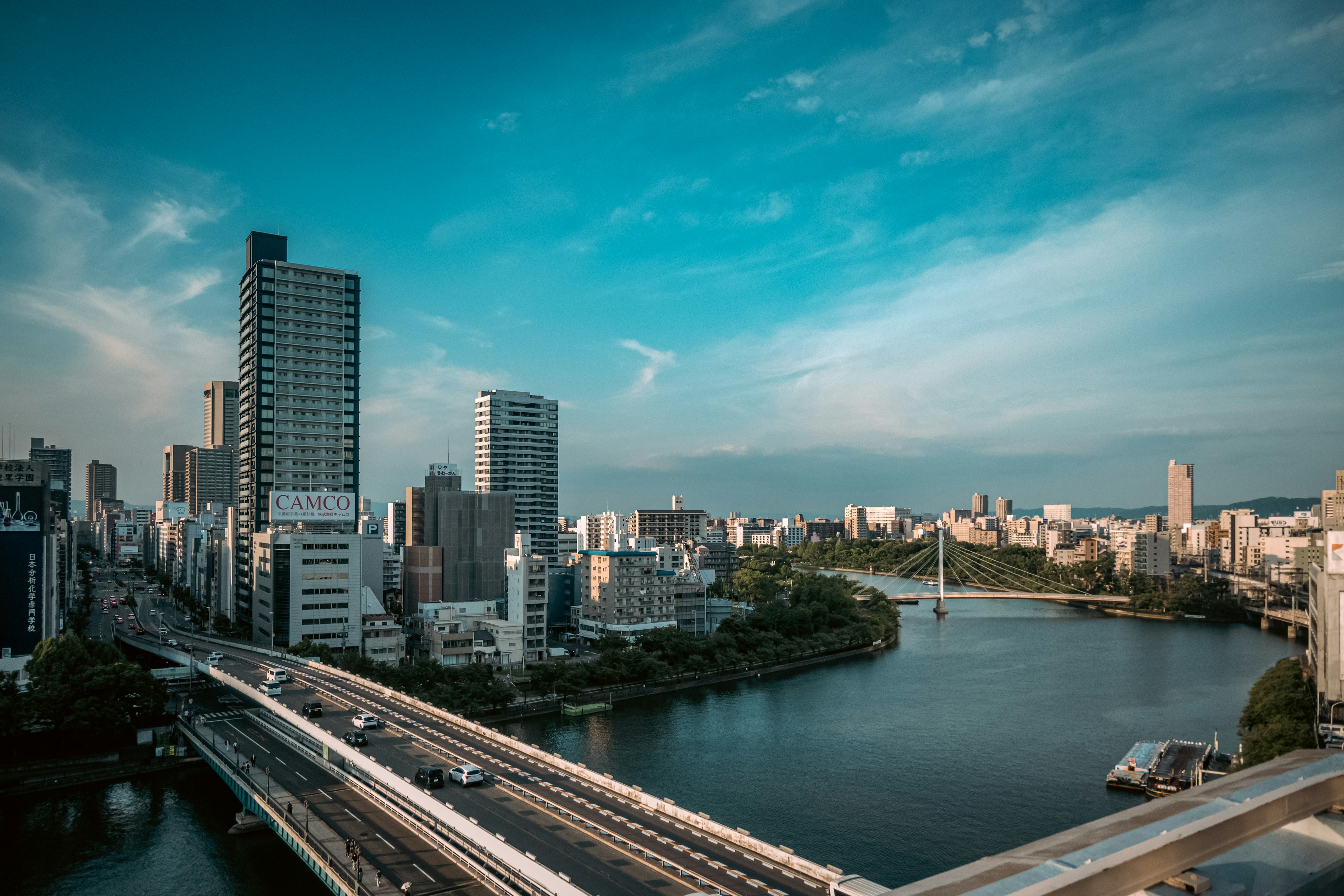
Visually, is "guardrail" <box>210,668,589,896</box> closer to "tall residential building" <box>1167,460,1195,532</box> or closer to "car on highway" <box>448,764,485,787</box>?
"car on highway" <box>448,764,485,787</box>

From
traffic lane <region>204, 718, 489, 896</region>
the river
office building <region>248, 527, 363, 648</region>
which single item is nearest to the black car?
traffic lane <region>204, 718, 489, 896</region>

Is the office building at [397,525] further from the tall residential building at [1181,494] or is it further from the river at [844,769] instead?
the tall residential building at [1181,494]

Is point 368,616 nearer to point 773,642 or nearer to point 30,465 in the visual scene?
point 30,465

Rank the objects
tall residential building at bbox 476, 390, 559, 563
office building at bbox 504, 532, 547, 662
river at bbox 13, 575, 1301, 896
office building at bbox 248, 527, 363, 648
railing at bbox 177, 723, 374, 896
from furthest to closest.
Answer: tall residential building at bbox 476, 390, 559, 563 → office building at bbox 504, 532, 547, 662 → office building at bbox 248, 527, 363, 648 → river at bbox 13, 575, 1301, 896 → railing at bbox 177, 723, 374, 896

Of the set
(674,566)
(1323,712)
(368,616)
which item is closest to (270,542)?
(368,616)

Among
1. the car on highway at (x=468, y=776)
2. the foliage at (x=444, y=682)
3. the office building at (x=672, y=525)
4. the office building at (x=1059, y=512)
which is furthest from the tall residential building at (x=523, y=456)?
the office building at (x=1059, y=512)
